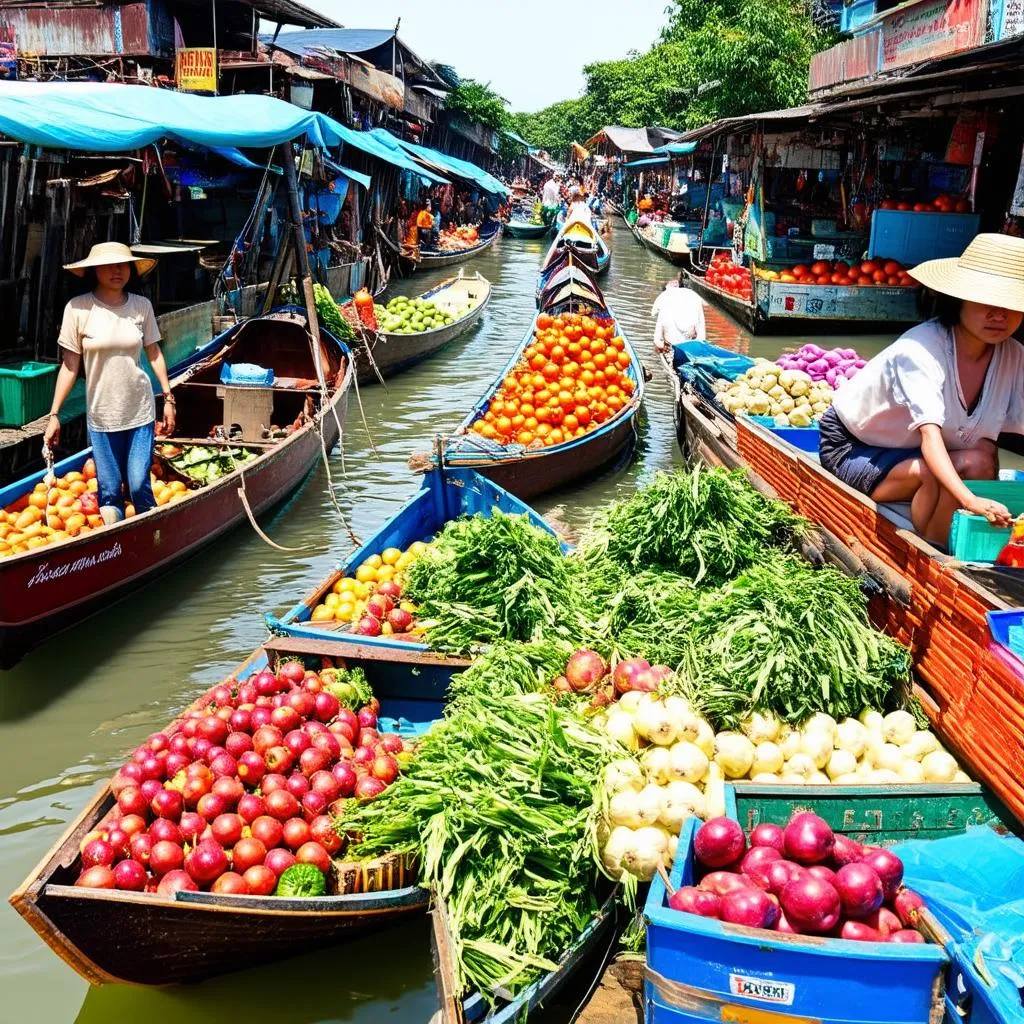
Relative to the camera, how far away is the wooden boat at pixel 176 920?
9.84 feet

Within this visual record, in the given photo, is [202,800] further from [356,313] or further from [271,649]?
[356,313]

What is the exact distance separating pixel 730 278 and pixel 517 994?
1892 centimetres

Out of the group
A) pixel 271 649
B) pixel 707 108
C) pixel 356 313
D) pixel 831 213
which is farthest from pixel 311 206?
pixel 707 108

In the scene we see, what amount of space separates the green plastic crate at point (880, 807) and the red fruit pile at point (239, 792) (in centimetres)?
A: 141

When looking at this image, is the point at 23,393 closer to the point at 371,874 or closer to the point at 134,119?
the point at 134,119

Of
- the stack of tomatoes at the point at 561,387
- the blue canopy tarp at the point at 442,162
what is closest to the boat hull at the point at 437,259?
the blue canopy tarp at the point at 442,162

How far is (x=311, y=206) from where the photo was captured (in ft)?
57.4

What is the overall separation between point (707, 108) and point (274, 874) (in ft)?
107

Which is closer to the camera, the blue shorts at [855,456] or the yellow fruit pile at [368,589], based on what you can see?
the blue shorts at [855,456]

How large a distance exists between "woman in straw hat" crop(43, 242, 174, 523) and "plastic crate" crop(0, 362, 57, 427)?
95.6 inches

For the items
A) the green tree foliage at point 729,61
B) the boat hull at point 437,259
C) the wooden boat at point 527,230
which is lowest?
the boat hull at point 437,259

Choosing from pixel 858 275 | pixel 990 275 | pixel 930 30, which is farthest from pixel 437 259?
pixel 990 275

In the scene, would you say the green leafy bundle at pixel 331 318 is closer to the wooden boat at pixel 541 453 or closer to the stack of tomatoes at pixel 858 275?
the wooden boat at pixel 541 453

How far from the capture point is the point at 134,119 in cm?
941
